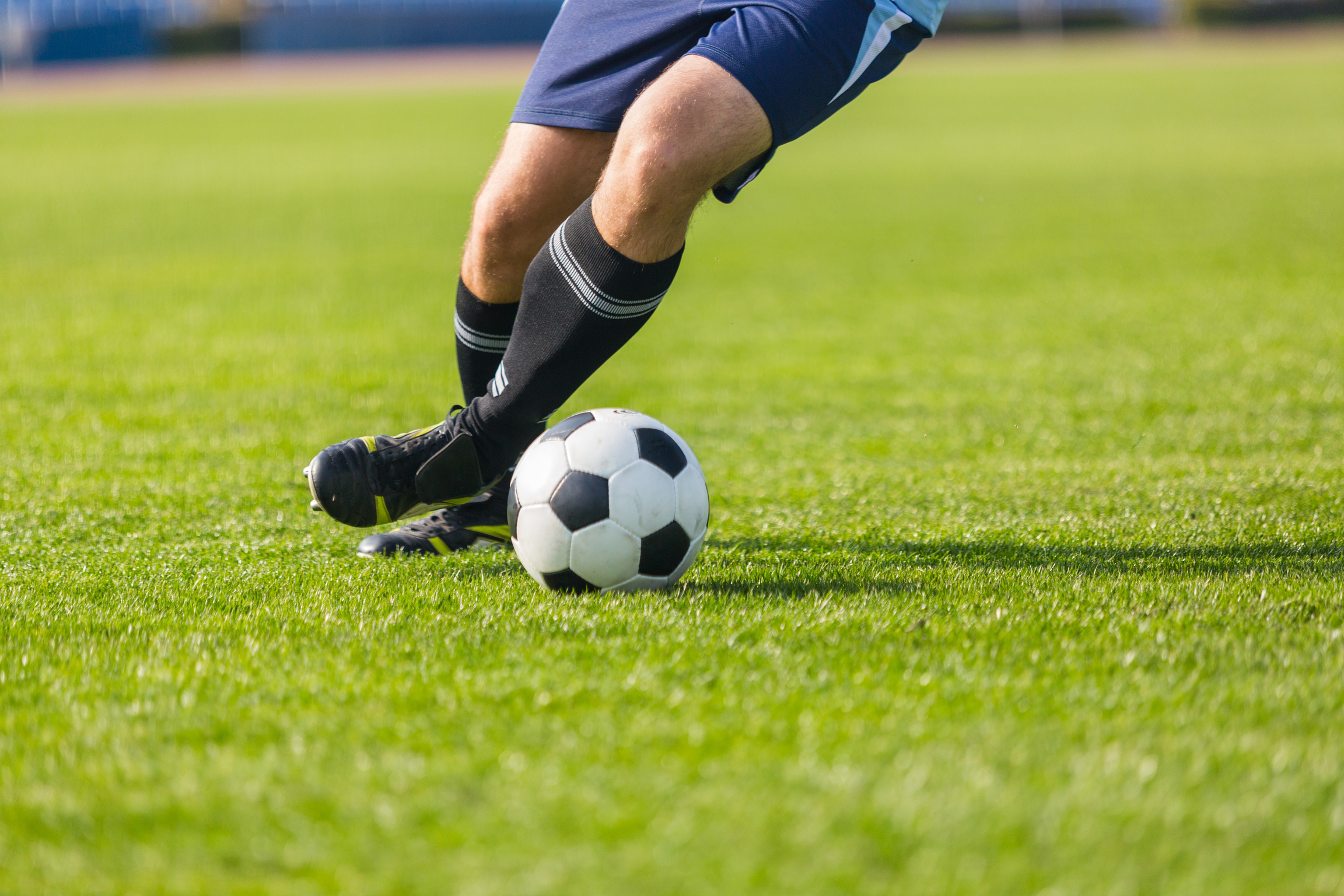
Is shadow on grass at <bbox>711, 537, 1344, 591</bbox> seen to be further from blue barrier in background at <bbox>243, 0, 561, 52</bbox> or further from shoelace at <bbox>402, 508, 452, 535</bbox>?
blue barrier in background at <bbox>243, 0, 561, 52</bbox>

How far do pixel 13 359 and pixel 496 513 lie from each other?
4.17 m

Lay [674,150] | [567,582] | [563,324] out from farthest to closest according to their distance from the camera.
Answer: [563,324], [567,582], [674,150]

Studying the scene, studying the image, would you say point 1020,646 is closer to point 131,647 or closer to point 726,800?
point 726,800

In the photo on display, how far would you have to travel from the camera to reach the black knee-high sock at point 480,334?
3.23 metres

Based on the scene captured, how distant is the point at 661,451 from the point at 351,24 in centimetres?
6025

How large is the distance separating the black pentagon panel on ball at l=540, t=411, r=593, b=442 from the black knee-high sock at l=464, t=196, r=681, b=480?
0.06 meters

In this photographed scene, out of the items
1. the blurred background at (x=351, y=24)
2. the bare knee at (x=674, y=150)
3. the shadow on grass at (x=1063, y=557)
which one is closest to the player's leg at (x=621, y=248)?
the bare knee at (x=674, y=150)

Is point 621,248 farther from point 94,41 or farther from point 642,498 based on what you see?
point 94,41

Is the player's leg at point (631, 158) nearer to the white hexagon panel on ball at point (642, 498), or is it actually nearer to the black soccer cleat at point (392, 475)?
the black soccer cleat at point (392, 475)

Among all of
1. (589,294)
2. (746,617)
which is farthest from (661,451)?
(746,617)

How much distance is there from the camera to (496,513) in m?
3.18

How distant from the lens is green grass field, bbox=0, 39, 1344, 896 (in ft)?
4.90

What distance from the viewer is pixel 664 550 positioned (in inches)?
103

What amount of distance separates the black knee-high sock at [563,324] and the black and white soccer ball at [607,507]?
0.11 metres
